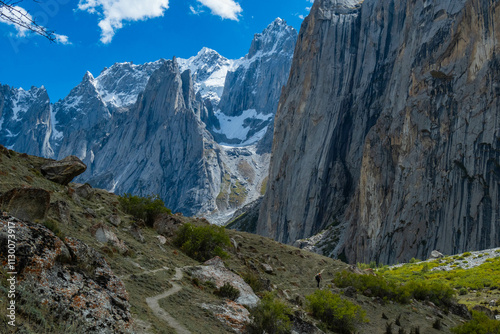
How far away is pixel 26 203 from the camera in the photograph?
18.2 meters

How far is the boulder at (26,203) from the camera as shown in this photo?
17.3 meters

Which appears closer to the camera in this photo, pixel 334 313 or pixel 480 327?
pixel 334 313

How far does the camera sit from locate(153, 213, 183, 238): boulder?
30.9 metres

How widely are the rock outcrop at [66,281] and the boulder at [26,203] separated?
6748mm

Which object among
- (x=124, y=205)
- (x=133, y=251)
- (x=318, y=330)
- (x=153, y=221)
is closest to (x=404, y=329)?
(x=318, y=330)

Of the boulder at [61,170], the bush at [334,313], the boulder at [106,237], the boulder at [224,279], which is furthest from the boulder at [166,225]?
the bush at [334,313]

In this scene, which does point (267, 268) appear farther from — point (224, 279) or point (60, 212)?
point (60, 212)

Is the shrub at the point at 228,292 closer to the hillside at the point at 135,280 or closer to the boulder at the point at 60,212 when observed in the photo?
the hillside at the point at 135,280

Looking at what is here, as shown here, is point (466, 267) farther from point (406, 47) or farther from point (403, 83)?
point (406, 47)

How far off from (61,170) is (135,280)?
674 inches

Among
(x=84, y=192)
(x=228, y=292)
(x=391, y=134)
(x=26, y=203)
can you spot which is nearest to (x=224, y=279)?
(x=228, y=292)

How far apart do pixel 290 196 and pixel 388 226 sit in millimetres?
53075

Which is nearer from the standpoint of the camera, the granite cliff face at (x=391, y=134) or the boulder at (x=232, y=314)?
the boulder at (x=232, y=314)

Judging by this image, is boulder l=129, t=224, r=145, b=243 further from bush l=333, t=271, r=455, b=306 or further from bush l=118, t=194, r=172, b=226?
bush l=333, t=271, r=455, b=306
